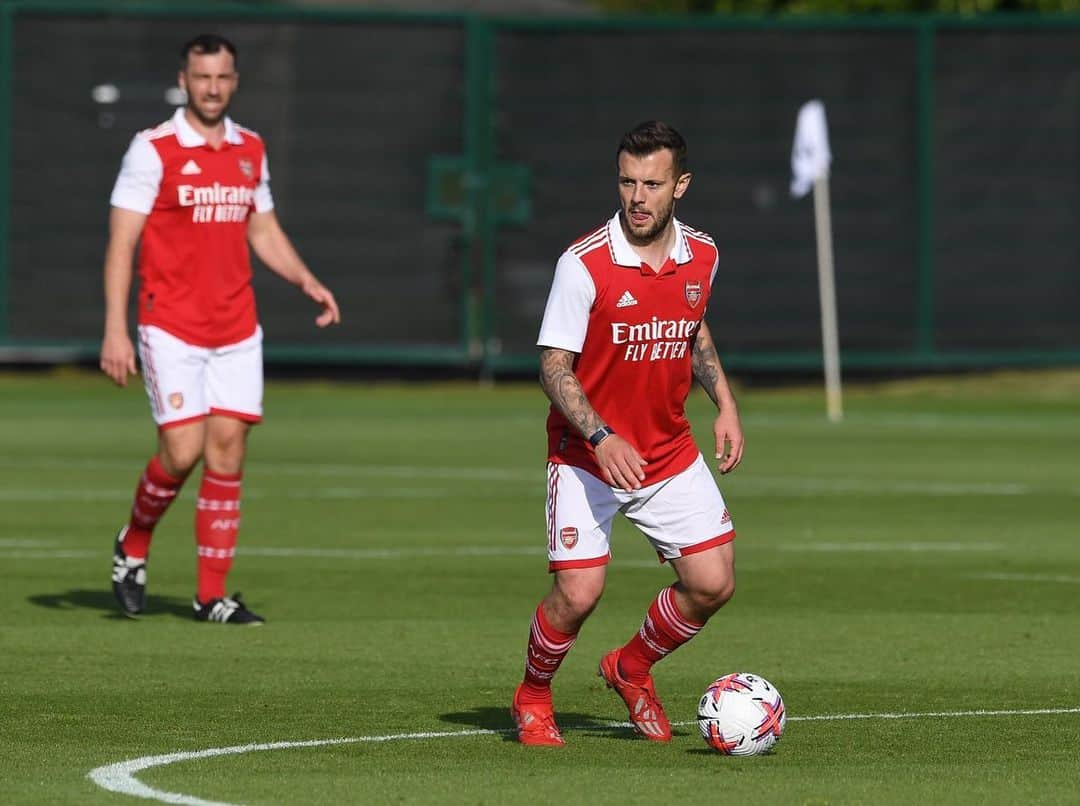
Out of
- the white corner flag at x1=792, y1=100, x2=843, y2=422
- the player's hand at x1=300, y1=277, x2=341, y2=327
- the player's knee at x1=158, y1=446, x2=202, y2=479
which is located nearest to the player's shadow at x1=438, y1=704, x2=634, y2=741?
the player's knee at x1=158, y1=446, x2=202, y2=479

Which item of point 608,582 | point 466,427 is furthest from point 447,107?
point 608,582

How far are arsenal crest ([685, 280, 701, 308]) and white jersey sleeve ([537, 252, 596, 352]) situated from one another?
361 mm

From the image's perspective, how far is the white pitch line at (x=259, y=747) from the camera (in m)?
6.92

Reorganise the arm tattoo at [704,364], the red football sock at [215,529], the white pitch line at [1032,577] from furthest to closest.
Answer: the white pitch line at [1032,577] → the red football sock at [215,529] → the arm tattoo at [704,364]

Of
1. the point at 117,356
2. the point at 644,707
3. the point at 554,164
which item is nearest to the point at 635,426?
the point at 644,707

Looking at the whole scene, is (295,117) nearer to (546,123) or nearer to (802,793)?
(546,123)

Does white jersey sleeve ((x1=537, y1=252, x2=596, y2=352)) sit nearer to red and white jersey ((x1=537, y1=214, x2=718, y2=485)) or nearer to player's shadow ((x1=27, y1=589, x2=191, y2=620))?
red and white jersey ((x1=537, y1=214, x2=718, y2=485))

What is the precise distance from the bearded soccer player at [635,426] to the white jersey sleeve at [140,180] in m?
3.41

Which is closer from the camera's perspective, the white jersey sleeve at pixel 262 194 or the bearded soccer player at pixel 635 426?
the bearded soccer player at pixel 635 426

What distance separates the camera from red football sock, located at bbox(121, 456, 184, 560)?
36.3 feet

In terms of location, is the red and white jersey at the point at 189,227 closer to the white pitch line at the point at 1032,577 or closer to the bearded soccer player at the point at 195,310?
the bearded soccer player at the point at 195,310

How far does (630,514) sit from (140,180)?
3.74 meters

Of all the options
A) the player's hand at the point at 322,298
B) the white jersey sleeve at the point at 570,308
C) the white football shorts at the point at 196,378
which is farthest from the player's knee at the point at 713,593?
the player's hand at the point at 322,298

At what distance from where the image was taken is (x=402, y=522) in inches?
596
